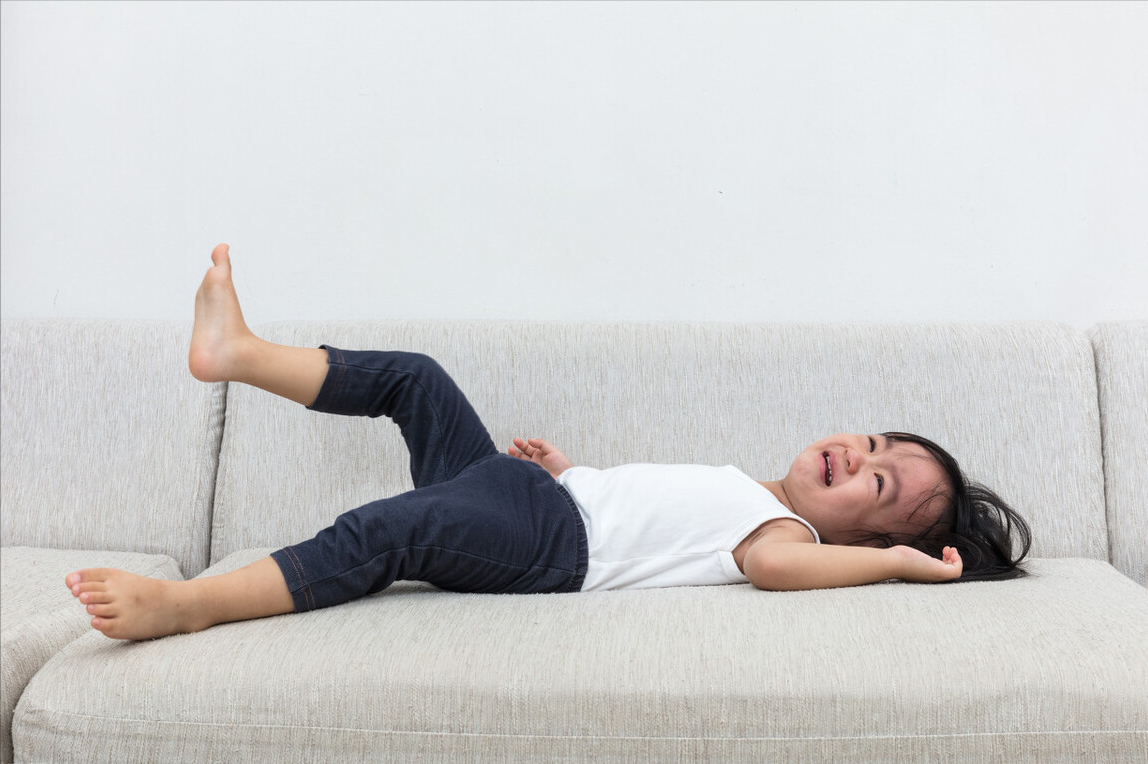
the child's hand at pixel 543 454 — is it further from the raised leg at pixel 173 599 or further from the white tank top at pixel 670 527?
the raised leg at pixel 173 599

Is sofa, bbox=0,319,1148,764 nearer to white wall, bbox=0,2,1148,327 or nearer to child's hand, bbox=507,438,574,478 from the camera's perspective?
child's hand, bbox=507,438,574,478

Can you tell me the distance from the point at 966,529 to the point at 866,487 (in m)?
0.17

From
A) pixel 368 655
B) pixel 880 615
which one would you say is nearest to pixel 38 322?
pixel 368 655

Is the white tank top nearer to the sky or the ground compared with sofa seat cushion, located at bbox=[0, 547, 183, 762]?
nearer to the sky

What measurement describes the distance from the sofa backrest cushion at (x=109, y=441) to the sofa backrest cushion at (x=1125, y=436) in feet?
5.42

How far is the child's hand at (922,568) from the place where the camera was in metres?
1.24

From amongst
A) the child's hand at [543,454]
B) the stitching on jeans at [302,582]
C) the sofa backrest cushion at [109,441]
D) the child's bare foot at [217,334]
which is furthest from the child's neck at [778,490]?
the sofa backrest cushion at [109,441]

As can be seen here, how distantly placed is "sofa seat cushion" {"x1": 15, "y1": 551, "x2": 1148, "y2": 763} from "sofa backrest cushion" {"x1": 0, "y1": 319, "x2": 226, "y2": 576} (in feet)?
2.03

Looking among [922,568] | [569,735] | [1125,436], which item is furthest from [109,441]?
[1125,436]

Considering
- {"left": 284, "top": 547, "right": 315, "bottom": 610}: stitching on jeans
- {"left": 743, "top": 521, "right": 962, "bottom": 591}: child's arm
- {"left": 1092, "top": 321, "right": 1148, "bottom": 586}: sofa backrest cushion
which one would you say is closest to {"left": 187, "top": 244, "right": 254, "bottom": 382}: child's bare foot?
{"left": 284, "top": 547, "right": 315, "bottom": 610}: stitching on jeans

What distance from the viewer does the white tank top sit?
1.31 meters

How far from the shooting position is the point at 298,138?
1.90 metres

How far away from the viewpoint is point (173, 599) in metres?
1.04

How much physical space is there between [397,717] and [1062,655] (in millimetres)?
736
